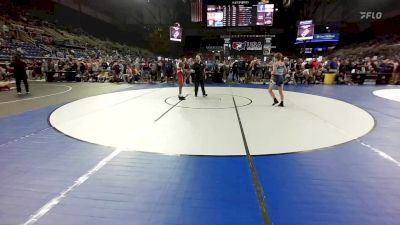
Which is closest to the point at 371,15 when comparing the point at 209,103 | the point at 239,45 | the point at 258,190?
the point at 239,45

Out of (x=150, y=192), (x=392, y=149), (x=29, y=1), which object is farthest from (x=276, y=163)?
(x=29, y=1)

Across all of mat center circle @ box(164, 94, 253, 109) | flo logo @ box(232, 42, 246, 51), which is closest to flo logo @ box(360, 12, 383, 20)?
flo logo @ box(232, 42, 246, 51)

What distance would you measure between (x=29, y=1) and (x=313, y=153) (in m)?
33.6

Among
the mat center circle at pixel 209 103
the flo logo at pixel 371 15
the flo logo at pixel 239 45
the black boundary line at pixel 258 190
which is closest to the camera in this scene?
the black boundary line at pixel 258 190

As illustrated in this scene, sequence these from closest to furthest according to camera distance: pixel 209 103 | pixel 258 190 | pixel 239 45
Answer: pixel 258 190
pixel 209 103
pixel 239 45

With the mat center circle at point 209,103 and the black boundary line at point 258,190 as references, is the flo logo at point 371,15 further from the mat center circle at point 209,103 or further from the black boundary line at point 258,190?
the black boundary line at point 258,190

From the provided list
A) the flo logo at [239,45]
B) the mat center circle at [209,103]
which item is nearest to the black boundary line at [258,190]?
the mat center circle at [209,103]

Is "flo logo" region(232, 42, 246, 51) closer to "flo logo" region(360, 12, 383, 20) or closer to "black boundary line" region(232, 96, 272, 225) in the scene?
"black boundary line" region(232, 96, 272, 225)

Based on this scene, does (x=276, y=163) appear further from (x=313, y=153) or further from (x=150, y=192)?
(x=150, y=192)

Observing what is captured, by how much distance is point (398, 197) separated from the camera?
3.31 meters

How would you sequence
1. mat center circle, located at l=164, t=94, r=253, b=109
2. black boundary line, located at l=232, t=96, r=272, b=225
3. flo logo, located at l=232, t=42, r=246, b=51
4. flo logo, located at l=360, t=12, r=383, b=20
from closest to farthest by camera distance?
1. black boundary line, located at l=232, t=96, r=272, b=225
2. mat center circle, located at l=164, t=94, r=253, b=109
3. flo logo, located at l=232, t=42, r=246, b=51
4. flo logo, located at l=360, t=12, r=383, b=20

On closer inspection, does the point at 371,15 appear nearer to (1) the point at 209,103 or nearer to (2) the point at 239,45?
(2) the point at 239,45

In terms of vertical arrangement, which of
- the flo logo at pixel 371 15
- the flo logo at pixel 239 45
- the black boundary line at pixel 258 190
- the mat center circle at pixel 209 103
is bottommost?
the black boundary line at pixel 258 190

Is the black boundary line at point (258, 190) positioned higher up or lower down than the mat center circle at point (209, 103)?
lower down
